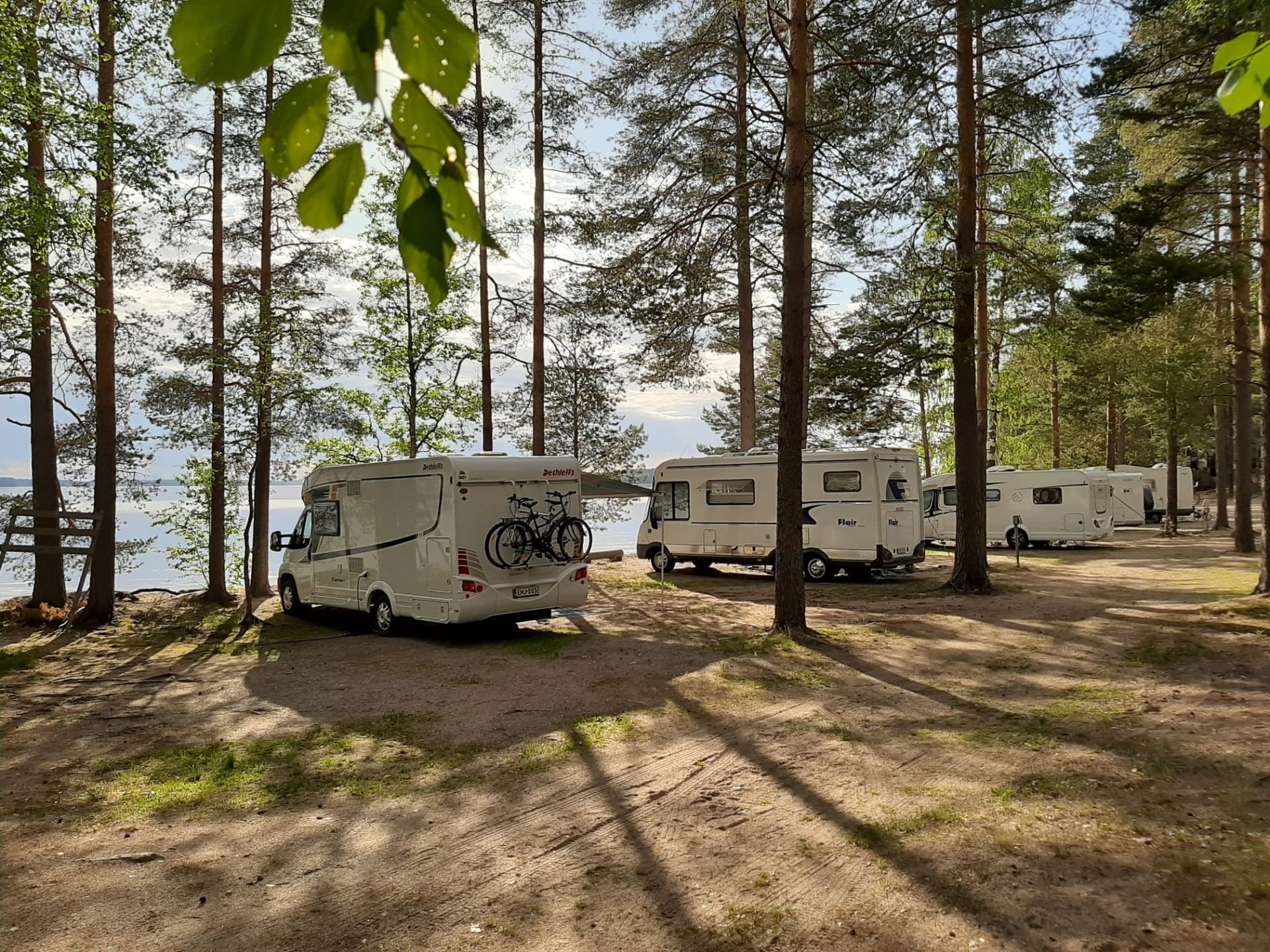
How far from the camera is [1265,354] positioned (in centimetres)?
1124

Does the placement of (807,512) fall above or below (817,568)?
above

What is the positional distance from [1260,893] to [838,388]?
1153 cm

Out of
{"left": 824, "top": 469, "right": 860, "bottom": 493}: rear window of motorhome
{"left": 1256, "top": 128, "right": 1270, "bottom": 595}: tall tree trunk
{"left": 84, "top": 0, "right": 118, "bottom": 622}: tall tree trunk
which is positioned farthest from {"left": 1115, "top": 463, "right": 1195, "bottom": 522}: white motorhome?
{"left": 84, "top": 0, "right": 118, "bottom": 622}: tall tree trunk

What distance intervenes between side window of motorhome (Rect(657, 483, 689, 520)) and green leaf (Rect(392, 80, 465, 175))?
18307 millimetres

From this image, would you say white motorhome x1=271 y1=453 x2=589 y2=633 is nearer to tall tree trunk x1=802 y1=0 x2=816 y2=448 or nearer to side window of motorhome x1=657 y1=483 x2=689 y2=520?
tall tree trunk x1=802 y1=0 x2=816 y2=448

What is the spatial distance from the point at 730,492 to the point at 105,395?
1174 centimetres

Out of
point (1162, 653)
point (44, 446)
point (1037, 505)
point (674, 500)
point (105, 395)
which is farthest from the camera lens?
point (1037, 505)

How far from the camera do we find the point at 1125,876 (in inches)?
143

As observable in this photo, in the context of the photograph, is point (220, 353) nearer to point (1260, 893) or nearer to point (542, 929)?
point (542, 929)

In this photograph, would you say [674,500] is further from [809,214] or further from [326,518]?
[326,518]

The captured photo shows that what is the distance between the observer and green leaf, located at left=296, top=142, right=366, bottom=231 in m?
0.81

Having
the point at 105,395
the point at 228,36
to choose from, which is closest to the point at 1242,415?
the point at 105,395

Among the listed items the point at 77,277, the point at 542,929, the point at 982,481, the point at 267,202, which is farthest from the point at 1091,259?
the point at 267,202

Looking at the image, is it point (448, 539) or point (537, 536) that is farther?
point (537, 536)
